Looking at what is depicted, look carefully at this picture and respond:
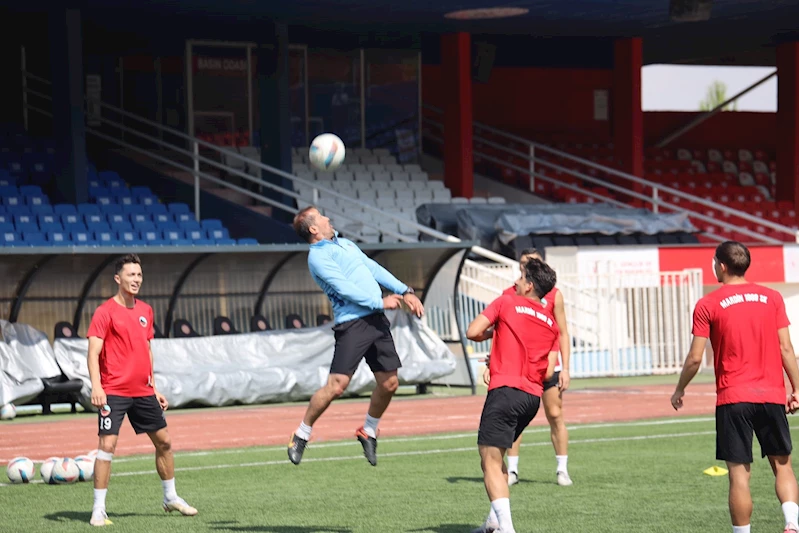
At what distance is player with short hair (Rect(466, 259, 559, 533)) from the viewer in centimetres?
827

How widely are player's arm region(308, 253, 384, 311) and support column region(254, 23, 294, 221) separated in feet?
70.5

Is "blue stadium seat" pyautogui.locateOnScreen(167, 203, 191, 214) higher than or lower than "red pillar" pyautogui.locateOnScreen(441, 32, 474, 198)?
lower

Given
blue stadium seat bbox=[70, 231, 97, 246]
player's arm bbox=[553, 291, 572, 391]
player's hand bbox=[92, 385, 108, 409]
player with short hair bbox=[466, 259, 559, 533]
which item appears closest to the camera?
player with short hair bbox=[466, 259, 559, 533]

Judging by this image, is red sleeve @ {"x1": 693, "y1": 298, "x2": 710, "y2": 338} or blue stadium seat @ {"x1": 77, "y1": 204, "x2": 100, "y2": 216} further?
blue stadium seat @ {"x1": 77, "y1": 204, "x2": 100, "y2": 216}

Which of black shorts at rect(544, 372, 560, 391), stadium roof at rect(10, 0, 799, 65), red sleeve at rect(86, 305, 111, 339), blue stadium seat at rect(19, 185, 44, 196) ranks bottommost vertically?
black shorts at rect(544, 372, 560, 391)

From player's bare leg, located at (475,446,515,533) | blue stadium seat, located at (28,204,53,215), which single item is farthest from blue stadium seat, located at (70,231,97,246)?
player's bare leg, located at (475,446,515,533)

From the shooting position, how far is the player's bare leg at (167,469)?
9.90 metres

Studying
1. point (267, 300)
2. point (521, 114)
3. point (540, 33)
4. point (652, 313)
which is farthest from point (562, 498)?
point (521, 114)

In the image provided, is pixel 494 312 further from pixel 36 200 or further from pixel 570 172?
pixel 570 172

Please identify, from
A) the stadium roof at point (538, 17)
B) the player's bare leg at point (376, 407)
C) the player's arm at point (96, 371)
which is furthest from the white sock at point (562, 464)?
the stadium roof at point (538, 17)

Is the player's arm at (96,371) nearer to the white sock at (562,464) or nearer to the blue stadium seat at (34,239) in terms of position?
the white sock at (562,464)

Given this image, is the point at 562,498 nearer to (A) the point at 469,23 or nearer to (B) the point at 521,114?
(A) the point at 469,23

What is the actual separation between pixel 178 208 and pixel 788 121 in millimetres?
19527

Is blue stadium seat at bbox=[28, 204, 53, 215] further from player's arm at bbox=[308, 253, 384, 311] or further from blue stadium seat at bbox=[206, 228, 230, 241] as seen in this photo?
player's arm at bbox=[308, 253, 384, 311]
